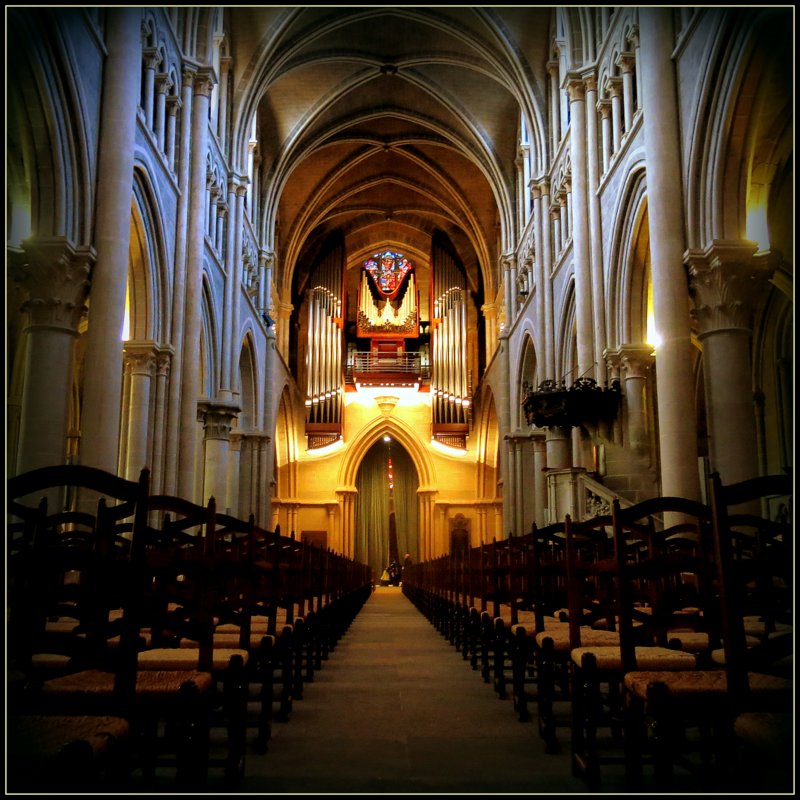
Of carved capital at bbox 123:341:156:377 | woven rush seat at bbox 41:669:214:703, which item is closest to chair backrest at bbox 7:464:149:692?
woven rush seat at bbox 41:669:214:703

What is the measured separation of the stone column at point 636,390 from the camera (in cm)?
1202

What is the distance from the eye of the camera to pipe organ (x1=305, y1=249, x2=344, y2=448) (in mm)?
29172

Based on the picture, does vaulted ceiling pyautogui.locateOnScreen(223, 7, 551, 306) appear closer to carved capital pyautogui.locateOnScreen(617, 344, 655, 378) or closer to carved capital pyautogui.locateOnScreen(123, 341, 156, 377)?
carved capital pyautogui.locateOnScreen(123, 341, 156, 377)

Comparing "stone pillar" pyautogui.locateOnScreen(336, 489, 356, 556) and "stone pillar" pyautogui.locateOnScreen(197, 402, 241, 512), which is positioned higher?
"stone pillar" pyautogui.locateOnScreen(197, 402, 241, 512)

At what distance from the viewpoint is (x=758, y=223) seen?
11211 millimetres

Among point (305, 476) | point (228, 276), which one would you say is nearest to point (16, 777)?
point (228, 276)

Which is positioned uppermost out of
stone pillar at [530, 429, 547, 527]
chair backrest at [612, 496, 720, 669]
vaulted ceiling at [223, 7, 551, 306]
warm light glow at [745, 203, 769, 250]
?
vaulted ceiling at [223, 7, 551, 306]

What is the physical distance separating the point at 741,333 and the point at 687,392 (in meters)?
0.86

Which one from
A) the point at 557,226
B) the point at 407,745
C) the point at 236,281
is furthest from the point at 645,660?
the point at 236,281

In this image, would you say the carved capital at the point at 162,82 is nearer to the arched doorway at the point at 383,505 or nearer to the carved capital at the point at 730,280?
the carved capital at the point at 730,280

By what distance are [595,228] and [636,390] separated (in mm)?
3277

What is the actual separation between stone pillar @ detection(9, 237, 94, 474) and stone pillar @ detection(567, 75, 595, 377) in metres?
8.09

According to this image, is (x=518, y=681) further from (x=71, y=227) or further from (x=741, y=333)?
(x=71, y=227)

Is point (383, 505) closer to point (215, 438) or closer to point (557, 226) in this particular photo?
point (215, 438)
